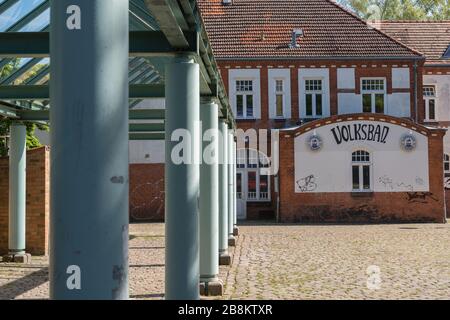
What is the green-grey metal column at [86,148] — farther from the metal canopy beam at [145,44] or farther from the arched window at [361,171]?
the arched window at [361,171]

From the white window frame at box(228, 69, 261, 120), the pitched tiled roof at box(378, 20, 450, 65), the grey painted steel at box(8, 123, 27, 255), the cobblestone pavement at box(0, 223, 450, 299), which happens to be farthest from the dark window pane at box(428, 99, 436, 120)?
the grey painted steel at box(8, 123, 27, 255)

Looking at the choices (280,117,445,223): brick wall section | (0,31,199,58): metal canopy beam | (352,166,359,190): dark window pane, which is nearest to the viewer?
(0,31,199,58): metal canopy beam

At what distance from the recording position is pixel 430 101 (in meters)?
30.2

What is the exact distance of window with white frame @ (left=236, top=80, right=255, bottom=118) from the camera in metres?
28.2

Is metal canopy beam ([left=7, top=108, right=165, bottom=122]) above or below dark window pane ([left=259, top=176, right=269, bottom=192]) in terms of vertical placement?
above

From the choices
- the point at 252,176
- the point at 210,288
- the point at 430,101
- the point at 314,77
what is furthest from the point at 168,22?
the point at 430,101

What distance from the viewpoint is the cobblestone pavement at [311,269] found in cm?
909

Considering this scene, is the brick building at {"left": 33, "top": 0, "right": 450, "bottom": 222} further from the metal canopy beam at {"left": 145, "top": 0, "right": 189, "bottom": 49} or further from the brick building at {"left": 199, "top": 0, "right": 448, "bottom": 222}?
the metal canopy beam at {"left": 145, "top": 0, "right": 189, "bottom": 49}

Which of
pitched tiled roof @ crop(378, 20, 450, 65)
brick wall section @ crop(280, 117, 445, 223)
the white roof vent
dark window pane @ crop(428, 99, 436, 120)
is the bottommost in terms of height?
brick wall section @ crop(280, 117, 445, 223)

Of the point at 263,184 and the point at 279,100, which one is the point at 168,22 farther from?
the point at 279,100

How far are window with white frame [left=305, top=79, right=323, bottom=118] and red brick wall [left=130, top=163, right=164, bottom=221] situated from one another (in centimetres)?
710

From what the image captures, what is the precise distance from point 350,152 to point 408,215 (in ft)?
11.5

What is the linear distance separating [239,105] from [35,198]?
1560 centimetres

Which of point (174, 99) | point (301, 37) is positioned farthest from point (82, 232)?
point (301, 37)
